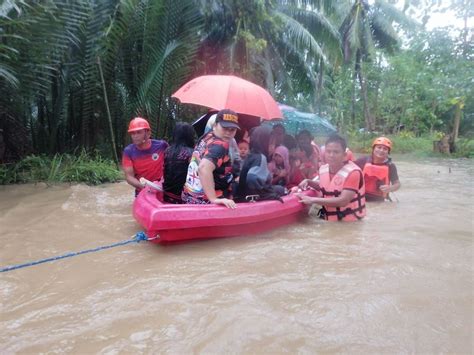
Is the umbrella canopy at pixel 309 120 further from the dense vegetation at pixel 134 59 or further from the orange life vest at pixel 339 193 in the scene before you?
the orange life vest at pixel 339 193

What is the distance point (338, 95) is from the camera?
21.3 meters

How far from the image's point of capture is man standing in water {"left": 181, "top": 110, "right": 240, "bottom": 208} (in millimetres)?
3340

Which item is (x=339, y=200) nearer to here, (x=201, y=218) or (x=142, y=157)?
(x=201, y=218)

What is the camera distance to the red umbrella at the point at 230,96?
4332 mm

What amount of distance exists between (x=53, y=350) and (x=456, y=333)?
2119mm

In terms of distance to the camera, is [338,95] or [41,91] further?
[338,95]

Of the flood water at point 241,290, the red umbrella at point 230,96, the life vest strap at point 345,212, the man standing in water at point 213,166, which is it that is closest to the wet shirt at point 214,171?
the man standing in water at point 213,166

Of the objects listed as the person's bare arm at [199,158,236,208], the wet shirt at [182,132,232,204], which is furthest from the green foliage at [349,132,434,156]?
the person's bare arm at [199,158,236,208]

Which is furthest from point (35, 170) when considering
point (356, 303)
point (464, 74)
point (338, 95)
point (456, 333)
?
point (338, 95)

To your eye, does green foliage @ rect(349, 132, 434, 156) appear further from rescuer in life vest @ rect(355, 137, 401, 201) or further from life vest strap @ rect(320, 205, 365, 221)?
life vest strap @ rect(320, 205, 365, 221)

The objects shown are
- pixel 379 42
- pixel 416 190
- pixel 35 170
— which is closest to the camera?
pixel 35 170

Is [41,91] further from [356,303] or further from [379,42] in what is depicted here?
[379,42]

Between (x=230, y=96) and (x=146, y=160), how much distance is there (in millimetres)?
1301

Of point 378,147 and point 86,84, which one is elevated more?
point 86,84
